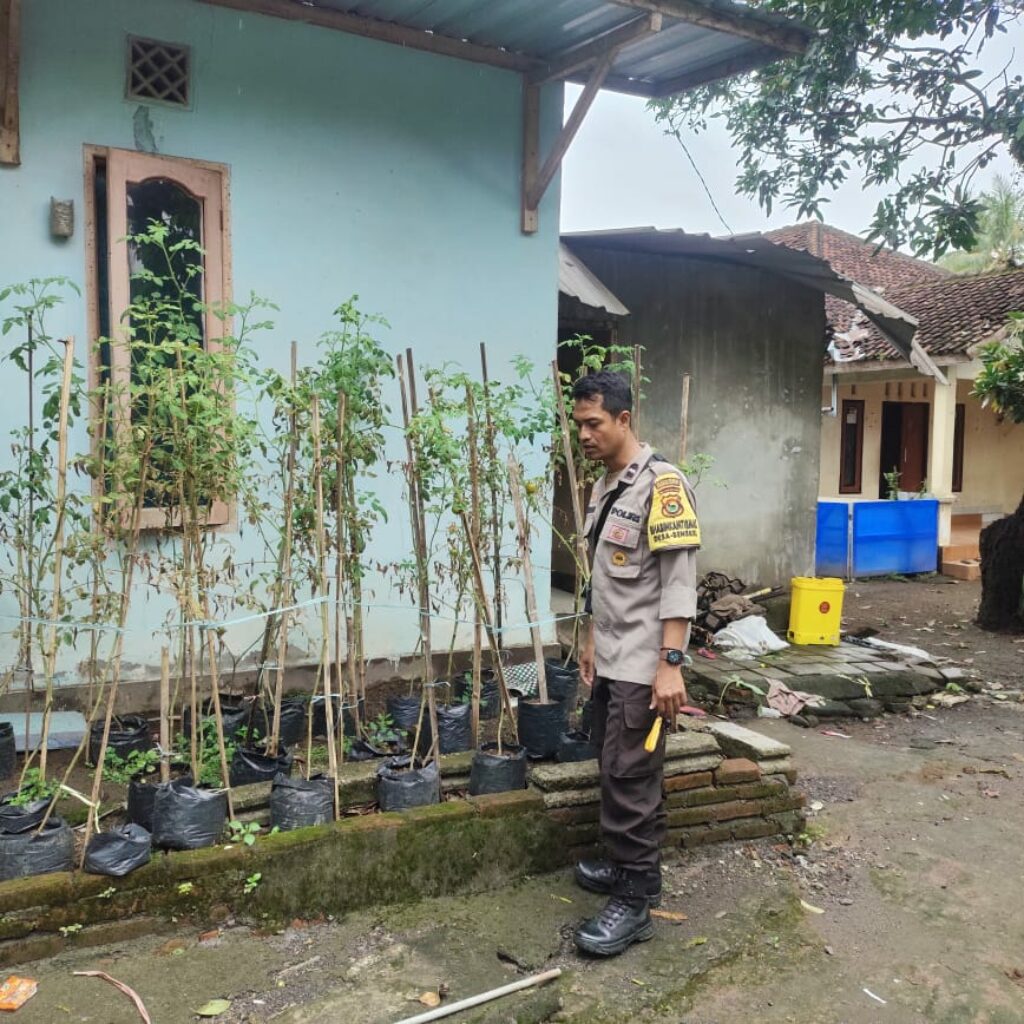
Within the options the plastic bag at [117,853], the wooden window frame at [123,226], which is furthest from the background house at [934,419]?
the plastic bag at [117,853]

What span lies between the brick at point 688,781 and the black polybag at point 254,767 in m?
1.56

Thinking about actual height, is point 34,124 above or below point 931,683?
above

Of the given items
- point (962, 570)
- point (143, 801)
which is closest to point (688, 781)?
point (143, 801)

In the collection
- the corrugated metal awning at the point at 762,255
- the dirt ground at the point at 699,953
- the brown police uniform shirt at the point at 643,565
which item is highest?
the corrugated metal awning at the point at 762,255

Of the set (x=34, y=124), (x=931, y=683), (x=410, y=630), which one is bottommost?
(x=931, y=683)

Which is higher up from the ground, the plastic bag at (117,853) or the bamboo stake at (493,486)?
the bamboo stake at (493,486)

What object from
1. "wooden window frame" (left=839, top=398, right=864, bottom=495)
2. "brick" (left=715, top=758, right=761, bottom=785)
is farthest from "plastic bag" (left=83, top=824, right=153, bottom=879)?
"wooden window frame" (left=839, top=398, right=864, bottom=495)

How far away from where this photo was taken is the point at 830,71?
793 cm

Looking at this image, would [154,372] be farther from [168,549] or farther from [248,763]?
[168,549]

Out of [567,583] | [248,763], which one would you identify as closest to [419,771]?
[248,763]

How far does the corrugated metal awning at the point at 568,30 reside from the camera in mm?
Result: 5113

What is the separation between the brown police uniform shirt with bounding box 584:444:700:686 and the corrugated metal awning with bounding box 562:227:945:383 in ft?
14.1

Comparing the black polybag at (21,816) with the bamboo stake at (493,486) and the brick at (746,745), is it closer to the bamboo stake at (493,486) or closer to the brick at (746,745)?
the bamboo stake at (493,486)

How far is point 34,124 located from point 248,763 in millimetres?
3369
